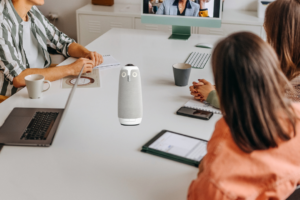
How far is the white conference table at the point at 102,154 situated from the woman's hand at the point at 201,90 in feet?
0.17

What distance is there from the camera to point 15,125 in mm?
1188

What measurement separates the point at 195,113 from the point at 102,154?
41 cm

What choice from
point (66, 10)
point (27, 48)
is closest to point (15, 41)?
point (27, 48)

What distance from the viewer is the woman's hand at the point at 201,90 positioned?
4.51ft

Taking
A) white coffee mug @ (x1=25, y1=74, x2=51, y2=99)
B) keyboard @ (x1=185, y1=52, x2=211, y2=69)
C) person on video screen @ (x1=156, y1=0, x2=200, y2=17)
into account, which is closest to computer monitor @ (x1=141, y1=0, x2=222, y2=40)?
person on video screen @ (x1=156, y1=0, x2=200, y2=17)

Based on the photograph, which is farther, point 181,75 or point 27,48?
point 27,48

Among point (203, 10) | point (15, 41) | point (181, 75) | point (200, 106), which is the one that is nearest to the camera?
point (200, 106)

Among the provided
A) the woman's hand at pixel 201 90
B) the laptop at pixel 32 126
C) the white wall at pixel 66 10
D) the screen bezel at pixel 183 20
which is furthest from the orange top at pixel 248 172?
the white wall at pixel 66 10

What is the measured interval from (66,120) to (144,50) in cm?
91

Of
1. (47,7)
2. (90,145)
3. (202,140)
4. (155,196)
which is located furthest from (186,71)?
(47,7)

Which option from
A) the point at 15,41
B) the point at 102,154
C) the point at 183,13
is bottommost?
the point at 102,154

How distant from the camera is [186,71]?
1.50 meters

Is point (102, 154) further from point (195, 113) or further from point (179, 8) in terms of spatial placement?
point (179, 8)

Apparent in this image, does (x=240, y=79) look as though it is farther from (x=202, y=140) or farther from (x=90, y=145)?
(x=90, y=145)
